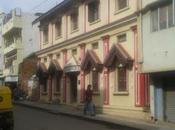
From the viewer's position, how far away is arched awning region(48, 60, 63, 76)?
40156mm

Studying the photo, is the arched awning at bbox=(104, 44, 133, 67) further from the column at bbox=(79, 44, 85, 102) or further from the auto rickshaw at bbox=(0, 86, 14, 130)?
the auto rickshaw at bbox=(0, 86, 14, 130)

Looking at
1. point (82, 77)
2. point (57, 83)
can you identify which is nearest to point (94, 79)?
point (82, 77)

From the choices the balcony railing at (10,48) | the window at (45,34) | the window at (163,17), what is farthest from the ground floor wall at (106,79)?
the balcony railing at (10,48)

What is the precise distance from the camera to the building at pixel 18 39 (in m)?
59.8

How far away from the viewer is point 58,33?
41.8m

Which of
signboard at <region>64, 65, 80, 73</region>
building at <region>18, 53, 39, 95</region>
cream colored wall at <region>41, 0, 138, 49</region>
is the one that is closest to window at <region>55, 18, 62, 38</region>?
cream colored wall at <region>41, 0, 138, 49</region>

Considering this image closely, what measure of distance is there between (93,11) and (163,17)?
35.9ft

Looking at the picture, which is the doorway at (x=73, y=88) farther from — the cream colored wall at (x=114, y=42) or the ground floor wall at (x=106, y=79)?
the cream colored wall at (x=114, y=42)

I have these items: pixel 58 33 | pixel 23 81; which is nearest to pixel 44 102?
pixel 58 33

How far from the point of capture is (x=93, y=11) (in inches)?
1329

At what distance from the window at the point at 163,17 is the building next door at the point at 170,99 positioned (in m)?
2.46

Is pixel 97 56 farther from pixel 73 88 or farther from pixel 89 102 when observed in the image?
pixel 73 88

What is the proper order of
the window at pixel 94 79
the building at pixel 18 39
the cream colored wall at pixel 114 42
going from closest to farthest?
the cream colored wall at pixel 114 42 < the window at pixel 94 79 < the building at pixel 18 39

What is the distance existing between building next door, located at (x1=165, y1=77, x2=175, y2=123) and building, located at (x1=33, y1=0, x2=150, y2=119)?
143cm
